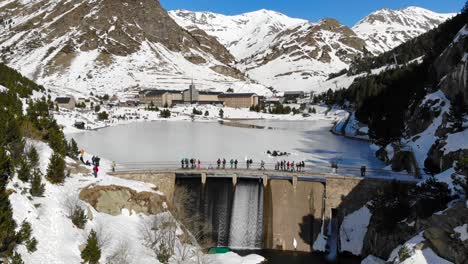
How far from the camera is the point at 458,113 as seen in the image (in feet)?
145

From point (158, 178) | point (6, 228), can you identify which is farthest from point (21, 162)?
point (158, 178)

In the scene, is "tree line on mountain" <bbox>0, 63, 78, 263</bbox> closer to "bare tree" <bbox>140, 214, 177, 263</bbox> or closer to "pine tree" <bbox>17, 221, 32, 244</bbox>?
"pine tree" <bbox>17, 221, 32, 244</bbox>

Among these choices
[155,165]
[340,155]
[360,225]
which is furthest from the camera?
[340,155]

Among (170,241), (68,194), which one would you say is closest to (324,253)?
(170,241)

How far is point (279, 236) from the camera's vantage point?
139 ft

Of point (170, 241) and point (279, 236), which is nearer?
point (170, 241)

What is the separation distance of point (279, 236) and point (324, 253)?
16.1 ft

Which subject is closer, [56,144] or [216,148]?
[56,144]

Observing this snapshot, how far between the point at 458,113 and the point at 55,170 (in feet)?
138

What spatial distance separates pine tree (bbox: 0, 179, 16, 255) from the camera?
2300 centimetres

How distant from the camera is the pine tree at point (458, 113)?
43.9 meters

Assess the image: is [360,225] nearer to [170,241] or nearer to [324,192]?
[324,192]

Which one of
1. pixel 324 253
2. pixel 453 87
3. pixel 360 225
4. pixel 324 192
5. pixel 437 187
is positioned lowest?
pixel 324 253

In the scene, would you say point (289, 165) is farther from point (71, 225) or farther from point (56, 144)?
point (56, 144)
